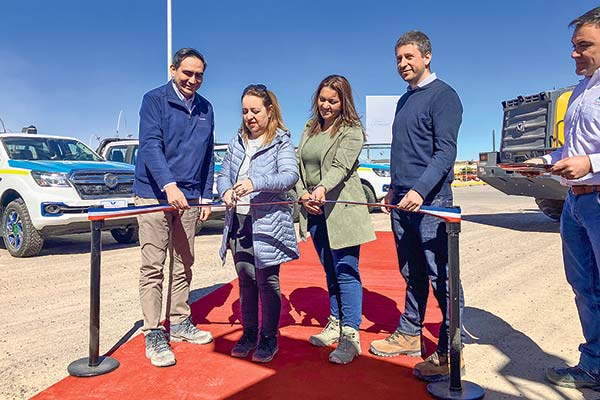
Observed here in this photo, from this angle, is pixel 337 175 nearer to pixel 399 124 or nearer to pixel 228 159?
pixel 399 124

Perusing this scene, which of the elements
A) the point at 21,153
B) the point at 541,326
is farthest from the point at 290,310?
the point at 21,153

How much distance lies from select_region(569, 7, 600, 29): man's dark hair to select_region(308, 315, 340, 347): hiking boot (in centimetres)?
249

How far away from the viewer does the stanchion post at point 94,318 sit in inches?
123

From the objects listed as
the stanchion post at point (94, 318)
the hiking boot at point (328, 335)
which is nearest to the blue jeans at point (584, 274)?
the hiking boot at point (328, 335)

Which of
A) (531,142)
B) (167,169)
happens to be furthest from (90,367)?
(531,142)

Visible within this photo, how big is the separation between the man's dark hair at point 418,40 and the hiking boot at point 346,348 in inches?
75.1

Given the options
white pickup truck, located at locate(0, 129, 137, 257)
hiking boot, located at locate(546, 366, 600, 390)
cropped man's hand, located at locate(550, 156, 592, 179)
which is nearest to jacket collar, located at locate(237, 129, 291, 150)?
cropped man's hand, located at locate(550, 156, 592, 179)

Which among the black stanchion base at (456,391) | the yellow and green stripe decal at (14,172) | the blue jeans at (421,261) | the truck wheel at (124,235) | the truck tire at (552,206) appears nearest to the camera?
the black stanchion base at (456,391)

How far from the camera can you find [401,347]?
3414 millimetres

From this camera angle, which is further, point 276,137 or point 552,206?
point 552,206

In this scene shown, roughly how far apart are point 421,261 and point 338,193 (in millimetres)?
724

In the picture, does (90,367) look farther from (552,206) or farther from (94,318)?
(552,206)

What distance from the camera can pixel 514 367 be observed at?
10.7ft

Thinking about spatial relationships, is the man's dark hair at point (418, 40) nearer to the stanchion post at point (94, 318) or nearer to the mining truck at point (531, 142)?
the stanchion post at point (94, 318)
